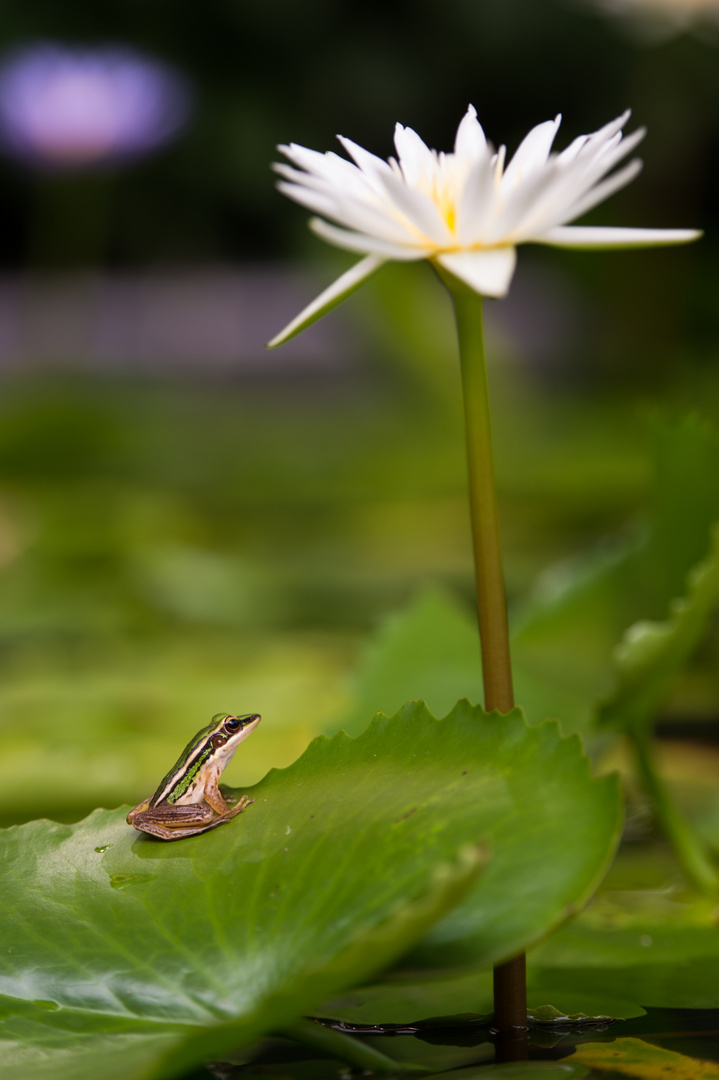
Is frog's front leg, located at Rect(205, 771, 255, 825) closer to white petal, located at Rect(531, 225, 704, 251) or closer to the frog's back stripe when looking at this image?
the frog's back stripe

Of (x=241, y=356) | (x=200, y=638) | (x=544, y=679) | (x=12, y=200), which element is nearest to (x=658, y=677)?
(x=544, y=679)

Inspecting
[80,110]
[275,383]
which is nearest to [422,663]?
[80,110]

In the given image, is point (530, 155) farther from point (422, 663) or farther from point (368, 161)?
point (422, 663)

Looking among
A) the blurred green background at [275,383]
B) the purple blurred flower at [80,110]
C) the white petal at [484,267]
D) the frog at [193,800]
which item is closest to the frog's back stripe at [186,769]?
the frog at [193,800]

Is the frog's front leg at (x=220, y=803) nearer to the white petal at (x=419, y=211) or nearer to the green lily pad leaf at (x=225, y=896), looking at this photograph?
the green lily pad leaf at (x=225, y=896)

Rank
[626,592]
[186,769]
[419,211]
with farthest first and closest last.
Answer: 1. [626,592]
2. [186,769]
3. [419,211]
